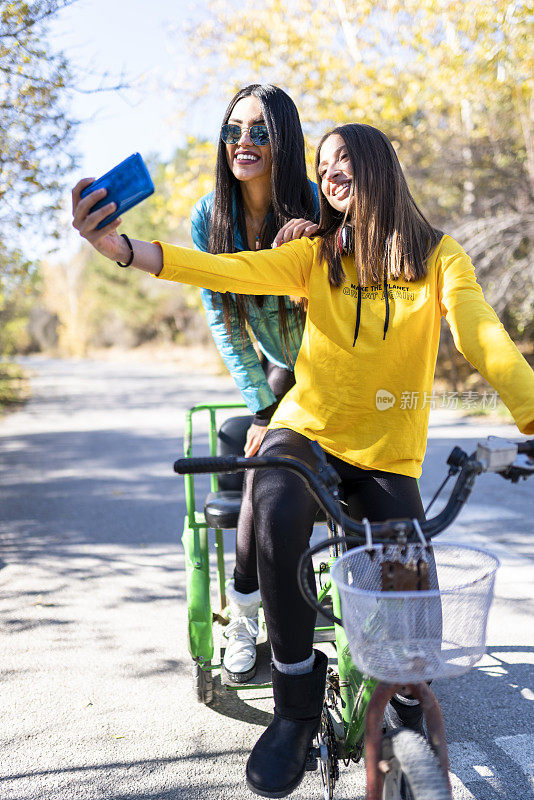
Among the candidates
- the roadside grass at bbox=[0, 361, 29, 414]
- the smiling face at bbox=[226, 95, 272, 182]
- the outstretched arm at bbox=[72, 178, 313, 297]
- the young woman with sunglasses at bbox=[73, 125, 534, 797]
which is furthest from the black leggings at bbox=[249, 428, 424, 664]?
the roadside grass at bbox=[0, 361, 29, 414]

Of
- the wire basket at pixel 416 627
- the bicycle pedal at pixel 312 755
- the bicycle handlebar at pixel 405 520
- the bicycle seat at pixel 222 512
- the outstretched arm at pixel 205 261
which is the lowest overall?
the bicycle pedal at pixel 312 755

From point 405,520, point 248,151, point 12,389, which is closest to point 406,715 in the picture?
point 405,520

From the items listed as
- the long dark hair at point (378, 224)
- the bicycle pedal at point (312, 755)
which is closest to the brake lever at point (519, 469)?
the long dark hair at point (378, 224)

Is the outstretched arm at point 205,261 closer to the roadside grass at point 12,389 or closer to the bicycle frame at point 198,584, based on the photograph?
the bicycle frame at point 198,584

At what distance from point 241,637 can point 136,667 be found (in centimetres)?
75

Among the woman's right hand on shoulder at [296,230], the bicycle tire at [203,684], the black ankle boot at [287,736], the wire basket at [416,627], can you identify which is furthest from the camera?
the bicycle tire at [203,684]

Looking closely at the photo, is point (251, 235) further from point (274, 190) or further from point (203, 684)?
point (203, 684)

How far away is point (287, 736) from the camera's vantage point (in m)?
1.99

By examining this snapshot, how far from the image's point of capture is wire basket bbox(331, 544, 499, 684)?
141cm

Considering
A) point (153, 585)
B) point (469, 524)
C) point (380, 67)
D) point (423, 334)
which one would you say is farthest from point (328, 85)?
point (423, 334)

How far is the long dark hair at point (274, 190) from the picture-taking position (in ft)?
8.77

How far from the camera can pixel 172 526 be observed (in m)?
5.50

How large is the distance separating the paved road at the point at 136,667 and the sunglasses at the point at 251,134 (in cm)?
226

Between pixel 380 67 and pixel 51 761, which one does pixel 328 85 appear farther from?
pixel 51 761
